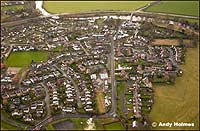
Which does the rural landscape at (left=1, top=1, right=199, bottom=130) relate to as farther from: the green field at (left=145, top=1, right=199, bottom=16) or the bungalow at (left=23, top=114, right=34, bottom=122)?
the green field at (left=145, top=1, right=199, bottom=16)

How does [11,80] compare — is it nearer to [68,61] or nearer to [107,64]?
[68,61]

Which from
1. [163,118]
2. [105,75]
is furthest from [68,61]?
[163,118]

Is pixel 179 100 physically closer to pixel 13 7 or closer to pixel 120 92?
pixel 120 92

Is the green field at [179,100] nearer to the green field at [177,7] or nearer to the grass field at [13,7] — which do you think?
the green field at [177,7]

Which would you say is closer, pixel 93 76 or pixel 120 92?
pixel 120 92

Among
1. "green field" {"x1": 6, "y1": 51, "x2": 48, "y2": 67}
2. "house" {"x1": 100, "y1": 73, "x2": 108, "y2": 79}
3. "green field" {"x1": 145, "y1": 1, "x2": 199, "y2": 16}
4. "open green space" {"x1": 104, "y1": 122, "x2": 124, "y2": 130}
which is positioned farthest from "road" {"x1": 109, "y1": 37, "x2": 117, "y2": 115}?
"green field" {"x1": 145, "y1": 1, "x2": 199, "y2": 16}

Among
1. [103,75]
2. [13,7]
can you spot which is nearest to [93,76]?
[103,75]
